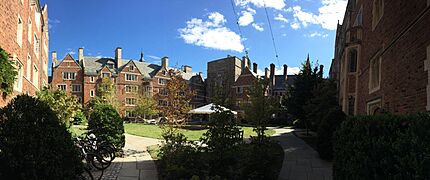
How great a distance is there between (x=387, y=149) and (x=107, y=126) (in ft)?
34.3

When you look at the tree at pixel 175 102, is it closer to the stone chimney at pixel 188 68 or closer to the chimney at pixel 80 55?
the chimney at pixel 80 55

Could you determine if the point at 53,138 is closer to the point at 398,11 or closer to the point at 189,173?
the point at 189,173

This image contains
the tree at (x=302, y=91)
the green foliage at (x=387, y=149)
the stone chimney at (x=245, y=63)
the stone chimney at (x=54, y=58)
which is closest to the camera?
the green foliage at (x=387, y=149)

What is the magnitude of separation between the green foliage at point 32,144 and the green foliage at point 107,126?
267 inches

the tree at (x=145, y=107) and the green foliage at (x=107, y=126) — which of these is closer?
the green foliage at (x=107, y=126)

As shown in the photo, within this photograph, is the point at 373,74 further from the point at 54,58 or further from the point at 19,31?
the point at 54,58

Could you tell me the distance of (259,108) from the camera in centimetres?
1132

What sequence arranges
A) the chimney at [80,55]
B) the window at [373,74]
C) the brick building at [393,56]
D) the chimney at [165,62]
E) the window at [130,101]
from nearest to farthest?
the brick building at [393,56]
the window at [373,74]
the chimney at [80,55]
the window at [130,101]
the chimney at [165,62]

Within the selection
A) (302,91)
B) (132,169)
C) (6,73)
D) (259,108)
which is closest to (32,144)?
(132,169)

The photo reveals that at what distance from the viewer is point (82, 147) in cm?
905

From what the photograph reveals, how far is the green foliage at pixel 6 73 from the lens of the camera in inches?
331

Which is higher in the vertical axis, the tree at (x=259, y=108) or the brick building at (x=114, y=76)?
the brick building at (x=114, y=76)

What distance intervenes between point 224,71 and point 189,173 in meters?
47.1

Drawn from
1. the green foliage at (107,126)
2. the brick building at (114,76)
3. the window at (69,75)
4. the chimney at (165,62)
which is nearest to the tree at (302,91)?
the green foliage at (107,126)
